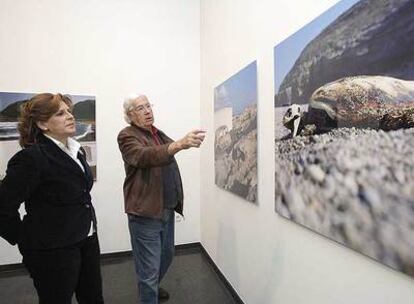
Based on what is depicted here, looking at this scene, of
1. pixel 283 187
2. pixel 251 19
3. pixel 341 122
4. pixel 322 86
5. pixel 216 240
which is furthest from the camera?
pixel 216 240

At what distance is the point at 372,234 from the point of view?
1.06m

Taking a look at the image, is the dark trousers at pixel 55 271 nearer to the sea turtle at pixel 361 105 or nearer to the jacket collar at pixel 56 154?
the jacket collar at pixel 56 154

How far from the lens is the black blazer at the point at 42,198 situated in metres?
1.26

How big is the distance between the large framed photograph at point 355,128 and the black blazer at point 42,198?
1051 millimetres

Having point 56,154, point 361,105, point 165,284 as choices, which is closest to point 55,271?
point 56,154

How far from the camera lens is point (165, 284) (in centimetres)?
269

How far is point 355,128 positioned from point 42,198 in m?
1.30

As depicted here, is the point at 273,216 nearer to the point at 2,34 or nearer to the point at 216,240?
the point at 216,240

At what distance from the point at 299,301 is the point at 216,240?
142 centimetres

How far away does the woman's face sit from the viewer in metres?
1.39

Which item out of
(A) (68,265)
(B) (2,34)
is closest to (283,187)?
(A) (68,265)

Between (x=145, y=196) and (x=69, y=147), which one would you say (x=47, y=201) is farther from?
(x=145, y=196)

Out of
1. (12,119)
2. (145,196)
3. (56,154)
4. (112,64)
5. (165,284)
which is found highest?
(112,64)

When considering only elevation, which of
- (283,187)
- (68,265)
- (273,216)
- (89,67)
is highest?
(89,67)
